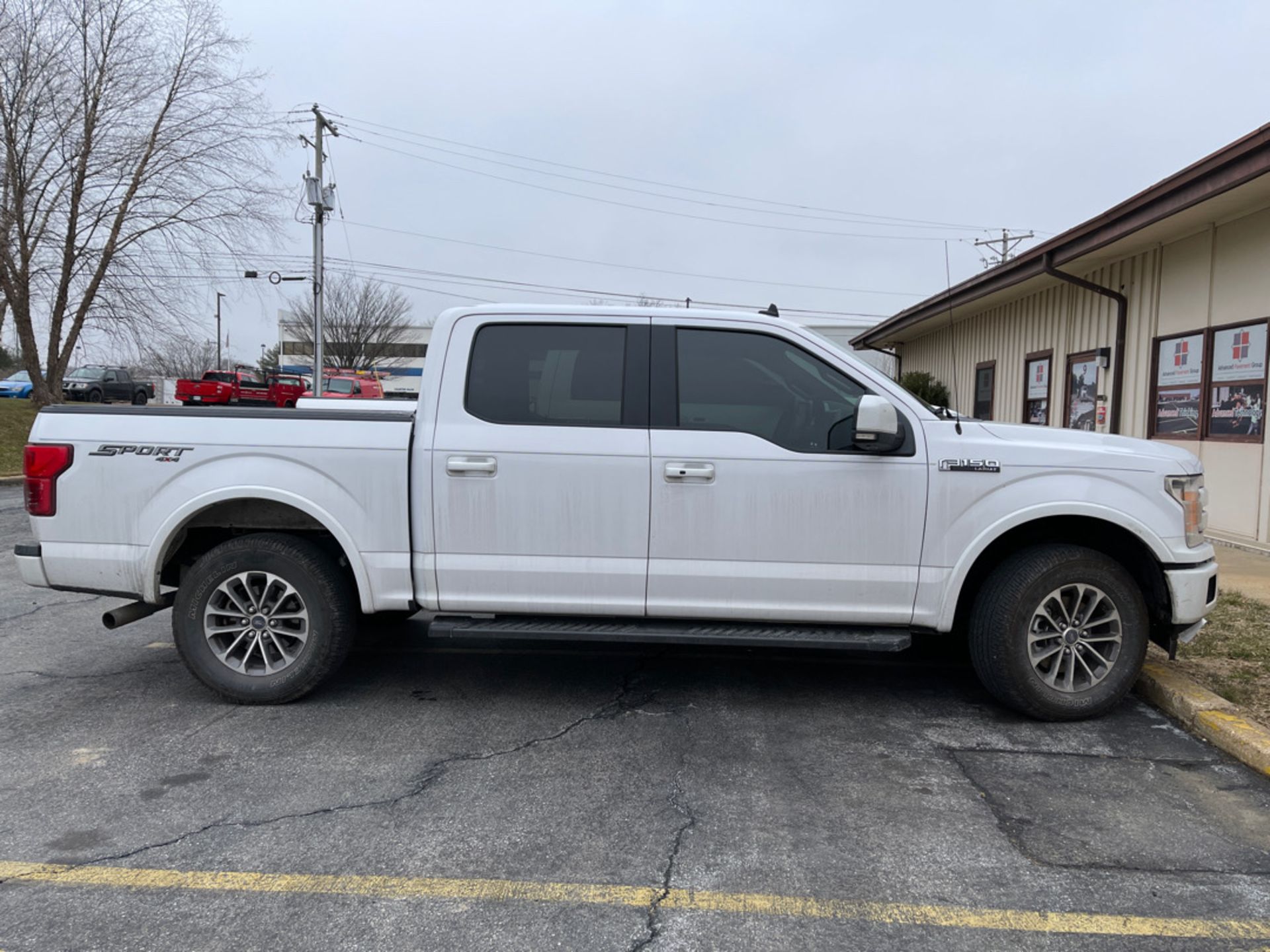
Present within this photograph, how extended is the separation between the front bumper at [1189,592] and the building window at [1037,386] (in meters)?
9.22

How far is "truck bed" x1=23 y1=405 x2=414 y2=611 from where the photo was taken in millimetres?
4543

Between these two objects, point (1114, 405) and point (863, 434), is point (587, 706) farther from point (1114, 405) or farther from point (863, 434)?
point (1114, 405)

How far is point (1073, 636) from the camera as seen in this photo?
444 centimetres

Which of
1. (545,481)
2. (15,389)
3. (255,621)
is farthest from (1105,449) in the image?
(15,389)

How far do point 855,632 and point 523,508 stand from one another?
1778 mm

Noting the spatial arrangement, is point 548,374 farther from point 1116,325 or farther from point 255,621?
point 1116,325

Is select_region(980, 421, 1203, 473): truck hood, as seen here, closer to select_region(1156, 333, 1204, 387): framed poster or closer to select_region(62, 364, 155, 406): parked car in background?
select_region(1156, 333, 1204, 387): framed poster

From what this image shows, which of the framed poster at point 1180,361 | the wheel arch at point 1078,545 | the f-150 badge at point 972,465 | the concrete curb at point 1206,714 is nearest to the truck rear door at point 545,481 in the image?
the f-150 badge at point 972,465

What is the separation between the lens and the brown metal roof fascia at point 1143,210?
7.25 metres

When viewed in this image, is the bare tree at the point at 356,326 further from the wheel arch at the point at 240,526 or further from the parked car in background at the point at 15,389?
the wheel arch at the point at 240,526

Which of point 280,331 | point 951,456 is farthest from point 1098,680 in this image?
point 280,331

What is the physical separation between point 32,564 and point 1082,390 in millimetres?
12112

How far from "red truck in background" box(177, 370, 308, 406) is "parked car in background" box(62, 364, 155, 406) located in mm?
2391

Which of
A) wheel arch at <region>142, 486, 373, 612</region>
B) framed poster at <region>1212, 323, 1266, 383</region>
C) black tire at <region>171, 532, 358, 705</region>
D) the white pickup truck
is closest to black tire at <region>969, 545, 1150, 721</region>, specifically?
the white pickup truck
